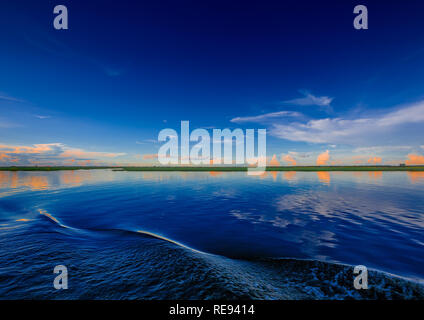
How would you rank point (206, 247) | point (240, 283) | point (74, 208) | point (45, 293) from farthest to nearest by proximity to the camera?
point (74, 208) → point (206, 247) → point (240, 283) → point (45, 293)

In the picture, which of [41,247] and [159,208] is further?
[159,208]

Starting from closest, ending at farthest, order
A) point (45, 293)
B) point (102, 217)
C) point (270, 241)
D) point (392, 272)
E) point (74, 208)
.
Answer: point (45, 293) < point (392, 272) < point (270, 241) < point (102, 217) < point (74, 208)

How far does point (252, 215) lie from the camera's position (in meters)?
15.2

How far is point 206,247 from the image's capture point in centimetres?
905

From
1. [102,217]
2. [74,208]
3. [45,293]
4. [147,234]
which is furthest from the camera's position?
[74,208]

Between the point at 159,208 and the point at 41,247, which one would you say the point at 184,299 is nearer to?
the point at 41,247

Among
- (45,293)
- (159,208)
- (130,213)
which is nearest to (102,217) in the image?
(130,213)

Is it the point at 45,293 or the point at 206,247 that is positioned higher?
the point at 45,293

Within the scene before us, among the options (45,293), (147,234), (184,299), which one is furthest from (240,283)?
(147,234)

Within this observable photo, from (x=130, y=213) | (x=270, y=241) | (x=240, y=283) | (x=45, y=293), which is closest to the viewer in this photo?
(x=45, y=293)

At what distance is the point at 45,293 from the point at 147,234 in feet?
18.6

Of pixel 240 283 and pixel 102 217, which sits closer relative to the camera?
pixel 240 283
